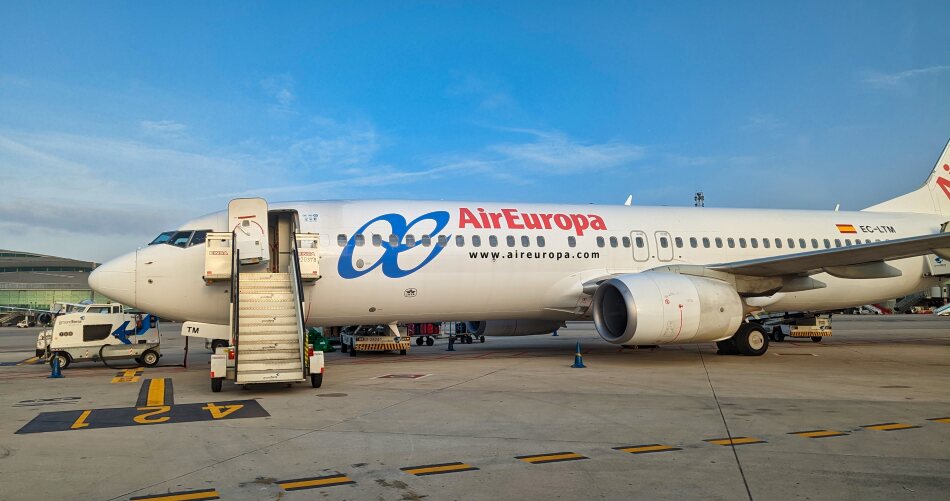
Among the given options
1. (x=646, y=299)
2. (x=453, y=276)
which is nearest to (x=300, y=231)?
(x=453, y=276)

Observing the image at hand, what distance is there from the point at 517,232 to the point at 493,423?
9238 mm

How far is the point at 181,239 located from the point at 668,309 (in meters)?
10.9

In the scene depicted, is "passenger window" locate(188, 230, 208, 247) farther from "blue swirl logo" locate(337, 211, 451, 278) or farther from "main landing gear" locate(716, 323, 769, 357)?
"main landing gear" locate(716, 323, 769, 357)

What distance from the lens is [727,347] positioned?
1812 centimetres

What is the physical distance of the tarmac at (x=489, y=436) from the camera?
5500 mm

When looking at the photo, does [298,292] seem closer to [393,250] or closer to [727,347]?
[393,250]

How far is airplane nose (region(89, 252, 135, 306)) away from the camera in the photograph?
→ 14.1 metres

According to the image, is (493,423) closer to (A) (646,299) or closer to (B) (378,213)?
(A) (646,299)

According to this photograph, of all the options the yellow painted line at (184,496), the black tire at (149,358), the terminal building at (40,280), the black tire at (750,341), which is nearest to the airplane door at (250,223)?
the black tire at (149,358)

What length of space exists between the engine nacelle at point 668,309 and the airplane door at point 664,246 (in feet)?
7.20

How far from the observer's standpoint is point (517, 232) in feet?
56.2

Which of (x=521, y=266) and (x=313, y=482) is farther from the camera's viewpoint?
(x=521, y=266)

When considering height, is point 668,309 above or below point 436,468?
above

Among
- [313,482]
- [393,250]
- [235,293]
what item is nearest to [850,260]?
[393,250]
